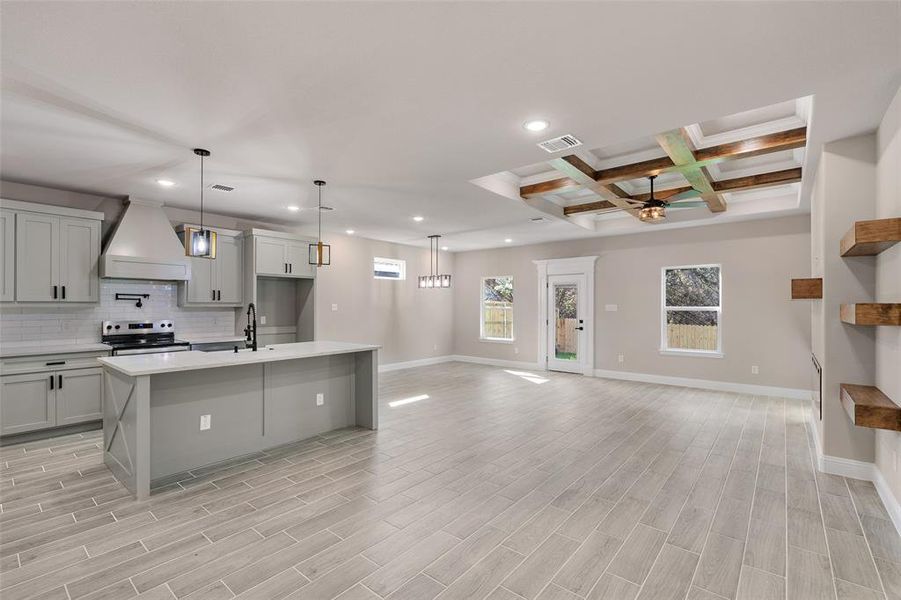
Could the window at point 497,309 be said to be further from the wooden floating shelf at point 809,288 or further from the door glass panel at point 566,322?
the wooden floating shelf at point 809,288

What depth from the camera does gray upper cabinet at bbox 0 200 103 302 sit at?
4.43 m

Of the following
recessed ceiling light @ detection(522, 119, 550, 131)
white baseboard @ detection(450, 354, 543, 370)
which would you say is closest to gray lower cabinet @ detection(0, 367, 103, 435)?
recessed ceiling light @ detection(522, 119, 550, 131)

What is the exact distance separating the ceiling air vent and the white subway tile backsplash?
206 inches

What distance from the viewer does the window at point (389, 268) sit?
8773 mm

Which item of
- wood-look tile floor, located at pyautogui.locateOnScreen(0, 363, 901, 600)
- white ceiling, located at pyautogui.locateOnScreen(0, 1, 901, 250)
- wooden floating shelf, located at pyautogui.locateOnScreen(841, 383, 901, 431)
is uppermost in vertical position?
white ceiling, located at pyautogui.locateOnScreen(0, 1, 901, 250)

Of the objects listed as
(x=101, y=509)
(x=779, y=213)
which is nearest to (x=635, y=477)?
(x=101, y=509)

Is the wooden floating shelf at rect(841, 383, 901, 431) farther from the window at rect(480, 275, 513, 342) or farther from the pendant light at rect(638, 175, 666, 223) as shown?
the window at rect(480, 275, 513, 342)

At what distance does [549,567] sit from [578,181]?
3847 millimetres

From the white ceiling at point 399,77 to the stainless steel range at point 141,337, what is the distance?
1.99 meters

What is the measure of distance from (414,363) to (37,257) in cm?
636

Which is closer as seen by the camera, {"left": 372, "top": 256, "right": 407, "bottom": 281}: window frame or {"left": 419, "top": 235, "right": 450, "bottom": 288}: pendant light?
{"left": 419, "top": 235, "right": 450, "bottom": 288}: pendant light

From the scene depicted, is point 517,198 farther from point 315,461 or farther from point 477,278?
point 477,278

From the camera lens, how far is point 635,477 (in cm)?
349

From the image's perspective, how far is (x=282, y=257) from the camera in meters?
6.56
